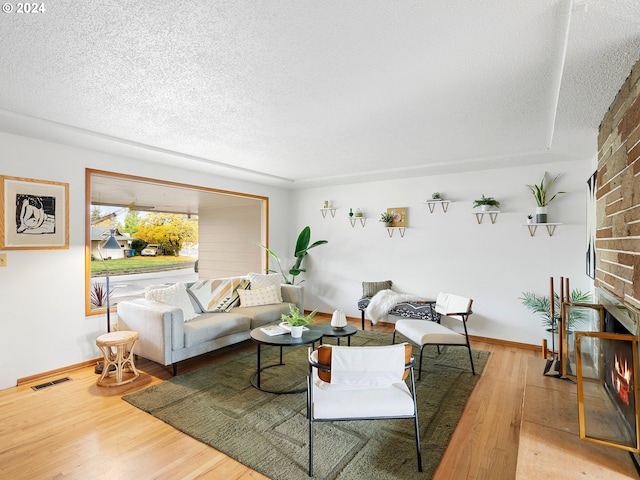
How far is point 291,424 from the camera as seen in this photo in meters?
2.38

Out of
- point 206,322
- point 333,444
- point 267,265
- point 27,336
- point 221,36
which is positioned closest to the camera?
point 221,36

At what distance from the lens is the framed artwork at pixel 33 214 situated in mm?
3000

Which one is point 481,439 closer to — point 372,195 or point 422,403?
point 422,403

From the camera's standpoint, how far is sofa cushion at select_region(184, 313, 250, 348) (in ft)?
11.0

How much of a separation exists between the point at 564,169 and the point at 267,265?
14.9 ft

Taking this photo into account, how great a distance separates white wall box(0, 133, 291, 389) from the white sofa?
0.44 metres

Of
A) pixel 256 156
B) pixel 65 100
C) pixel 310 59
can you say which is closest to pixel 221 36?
pixel 310 59

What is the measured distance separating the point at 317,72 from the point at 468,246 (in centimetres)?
350

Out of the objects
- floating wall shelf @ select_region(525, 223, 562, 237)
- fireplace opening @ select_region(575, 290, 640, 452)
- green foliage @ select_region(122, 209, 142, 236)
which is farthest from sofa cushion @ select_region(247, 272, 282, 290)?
fireplace opening @ select_region(575, 290, 640, 452)

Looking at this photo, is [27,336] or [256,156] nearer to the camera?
[27,336]

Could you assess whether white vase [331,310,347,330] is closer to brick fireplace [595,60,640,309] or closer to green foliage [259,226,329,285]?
brick fireplace [595,60,640,309]

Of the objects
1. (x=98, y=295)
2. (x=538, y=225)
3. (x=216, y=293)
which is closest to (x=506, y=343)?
(x=538, y=225)

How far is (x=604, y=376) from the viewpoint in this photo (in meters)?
1.94

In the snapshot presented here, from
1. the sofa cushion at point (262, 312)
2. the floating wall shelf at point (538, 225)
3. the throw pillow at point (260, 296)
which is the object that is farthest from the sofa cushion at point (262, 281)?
the floating wall shelf at point (538, 225)
